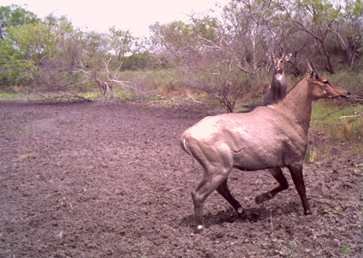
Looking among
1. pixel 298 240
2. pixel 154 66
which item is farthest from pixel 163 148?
pixel 154 66

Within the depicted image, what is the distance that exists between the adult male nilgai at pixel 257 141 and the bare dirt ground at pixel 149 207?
379 mm

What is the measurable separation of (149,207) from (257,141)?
5.98 ft

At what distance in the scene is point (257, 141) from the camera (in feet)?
15.4

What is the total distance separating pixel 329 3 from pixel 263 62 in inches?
121

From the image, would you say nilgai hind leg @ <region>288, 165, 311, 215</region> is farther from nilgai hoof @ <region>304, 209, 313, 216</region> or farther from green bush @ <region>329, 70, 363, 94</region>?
green bush @ <region>329, 70, 363, 94</region>

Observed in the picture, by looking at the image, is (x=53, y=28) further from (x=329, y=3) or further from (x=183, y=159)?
(x=183, y=159)

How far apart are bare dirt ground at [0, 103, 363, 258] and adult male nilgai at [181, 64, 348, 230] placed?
1.24 feet

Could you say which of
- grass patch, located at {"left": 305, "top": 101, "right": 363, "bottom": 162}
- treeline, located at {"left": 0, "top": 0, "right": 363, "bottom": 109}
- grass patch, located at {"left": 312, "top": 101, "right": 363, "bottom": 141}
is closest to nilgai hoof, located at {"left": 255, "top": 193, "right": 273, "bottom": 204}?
grass patch, located at {"left": 305, "top": 101, "right": 363, "bottom": 162}

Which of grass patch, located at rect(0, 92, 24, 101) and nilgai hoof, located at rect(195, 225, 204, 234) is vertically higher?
nilgai hoof, located at rect(195, 225, 204, 234)

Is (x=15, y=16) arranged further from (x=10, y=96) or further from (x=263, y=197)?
(x=263, y=197)

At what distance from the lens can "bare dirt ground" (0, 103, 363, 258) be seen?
4234mm

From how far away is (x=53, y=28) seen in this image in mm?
25422

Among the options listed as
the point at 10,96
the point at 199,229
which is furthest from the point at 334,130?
the point at 10,96

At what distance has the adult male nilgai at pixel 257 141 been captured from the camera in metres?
4.50
